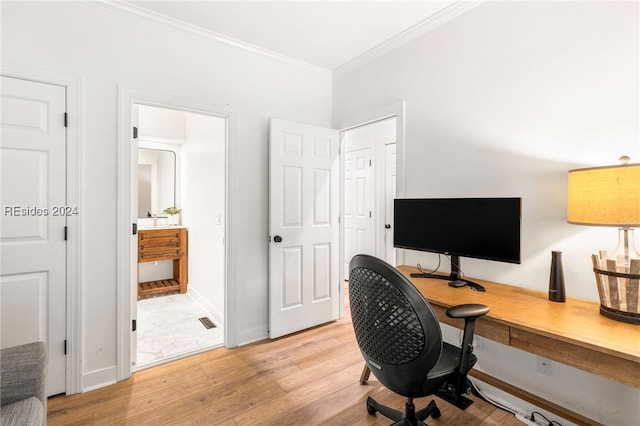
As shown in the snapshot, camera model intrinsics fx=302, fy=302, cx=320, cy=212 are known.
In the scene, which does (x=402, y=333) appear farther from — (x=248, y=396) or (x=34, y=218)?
(x=34, y=218)

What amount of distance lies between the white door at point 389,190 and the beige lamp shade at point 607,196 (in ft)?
8.55

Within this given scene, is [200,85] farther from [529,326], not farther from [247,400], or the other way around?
[529,326]

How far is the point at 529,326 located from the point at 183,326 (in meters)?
3.00

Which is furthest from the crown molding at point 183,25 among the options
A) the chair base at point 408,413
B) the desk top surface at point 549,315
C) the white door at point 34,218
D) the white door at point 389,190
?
the chair base at point 408,413

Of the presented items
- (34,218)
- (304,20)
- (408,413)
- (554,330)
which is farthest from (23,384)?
(304,20)

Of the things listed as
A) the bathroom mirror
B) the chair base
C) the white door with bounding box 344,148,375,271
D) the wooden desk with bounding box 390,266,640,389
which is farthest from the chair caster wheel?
the bathroom mirror

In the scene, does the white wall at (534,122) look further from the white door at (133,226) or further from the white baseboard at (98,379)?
the white baseboard at (98,379)

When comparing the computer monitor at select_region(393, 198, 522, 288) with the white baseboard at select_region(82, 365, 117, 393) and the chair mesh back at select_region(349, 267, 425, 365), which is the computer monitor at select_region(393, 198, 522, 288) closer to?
the chair mesh back at select_region(349, 267, 425, 365)

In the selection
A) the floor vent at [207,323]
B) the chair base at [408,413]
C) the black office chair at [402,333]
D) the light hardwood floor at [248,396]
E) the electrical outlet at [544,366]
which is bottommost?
the light hardwood floor at [248,396]

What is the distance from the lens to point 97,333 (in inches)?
82.5

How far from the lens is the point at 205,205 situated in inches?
142

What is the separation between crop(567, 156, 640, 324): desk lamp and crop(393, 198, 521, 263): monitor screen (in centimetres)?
33

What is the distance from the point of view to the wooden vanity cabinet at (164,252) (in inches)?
149

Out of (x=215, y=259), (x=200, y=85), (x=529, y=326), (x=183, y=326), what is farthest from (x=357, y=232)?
(x=529, y=326)
